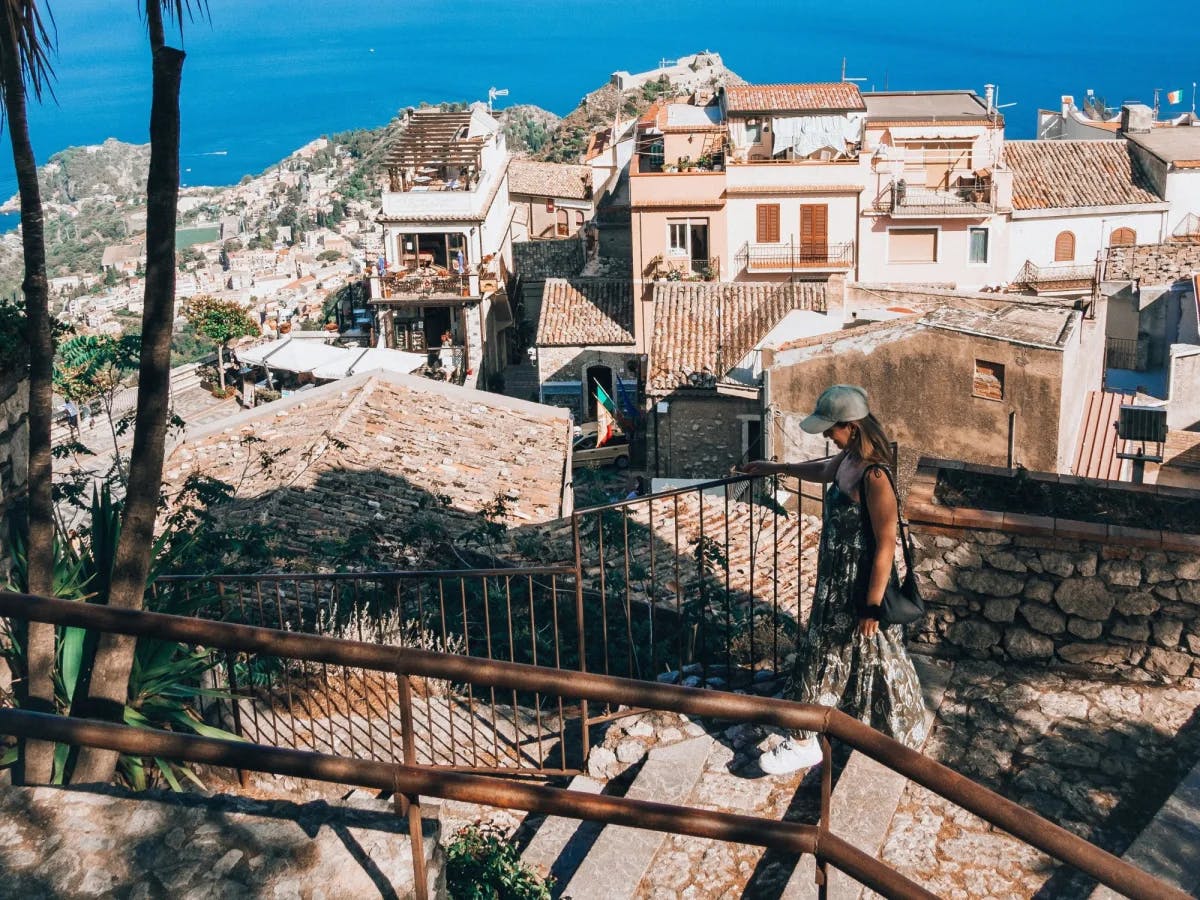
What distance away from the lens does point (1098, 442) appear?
15.8 meters

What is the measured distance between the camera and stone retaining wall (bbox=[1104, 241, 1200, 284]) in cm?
4234

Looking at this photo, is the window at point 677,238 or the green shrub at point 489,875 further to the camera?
the window at point 677,238

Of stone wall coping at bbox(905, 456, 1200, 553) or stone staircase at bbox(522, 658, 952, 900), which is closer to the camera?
stone staircase at bbox(522, 658, 952, 900)

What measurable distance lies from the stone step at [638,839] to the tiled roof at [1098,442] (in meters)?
10.6

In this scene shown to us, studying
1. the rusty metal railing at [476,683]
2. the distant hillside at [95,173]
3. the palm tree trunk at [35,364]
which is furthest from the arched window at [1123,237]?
the distant hillside at [95,173]

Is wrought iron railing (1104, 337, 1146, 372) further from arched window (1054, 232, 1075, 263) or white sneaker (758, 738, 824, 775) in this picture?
white sneaker (758, 738, 824, 775)

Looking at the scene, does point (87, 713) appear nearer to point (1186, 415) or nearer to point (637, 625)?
point (637, 625)

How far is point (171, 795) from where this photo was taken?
389 centimetres

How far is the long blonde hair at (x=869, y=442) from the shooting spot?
5.12 metres

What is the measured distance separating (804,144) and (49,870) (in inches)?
1443

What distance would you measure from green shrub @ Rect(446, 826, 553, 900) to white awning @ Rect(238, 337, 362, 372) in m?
31.3

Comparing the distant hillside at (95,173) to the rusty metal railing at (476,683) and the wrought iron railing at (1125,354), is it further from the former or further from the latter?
the rusty metal railing at (476,683)

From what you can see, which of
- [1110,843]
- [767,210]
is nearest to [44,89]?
[1110,843]

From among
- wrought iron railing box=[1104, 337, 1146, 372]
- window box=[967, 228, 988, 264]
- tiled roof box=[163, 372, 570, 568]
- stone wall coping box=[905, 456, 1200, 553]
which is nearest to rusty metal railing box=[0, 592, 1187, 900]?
stone wall coping box=[905, 456, 1200, 553]
